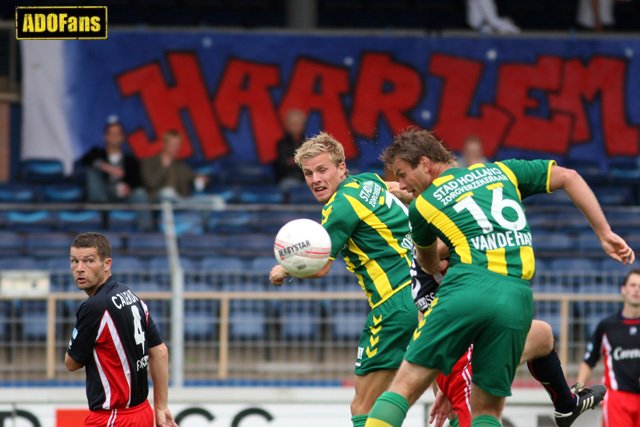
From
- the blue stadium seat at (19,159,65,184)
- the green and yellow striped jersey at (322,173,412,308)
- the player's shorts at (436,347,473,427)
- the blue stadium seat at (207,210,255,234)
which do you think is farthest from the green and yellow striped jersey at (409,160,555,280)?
the blue stadium seat at (19,159,65,184)

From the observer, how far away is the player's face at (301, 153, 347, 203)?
754 centimetres

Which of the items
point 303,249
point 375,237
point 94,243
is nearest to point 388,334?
point 375,237

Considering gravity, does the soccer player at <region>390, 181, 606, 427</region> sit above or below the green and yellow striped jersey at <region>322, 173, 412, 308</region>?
below

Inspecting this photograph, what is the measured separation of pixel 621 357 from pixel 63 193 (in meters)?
7.83

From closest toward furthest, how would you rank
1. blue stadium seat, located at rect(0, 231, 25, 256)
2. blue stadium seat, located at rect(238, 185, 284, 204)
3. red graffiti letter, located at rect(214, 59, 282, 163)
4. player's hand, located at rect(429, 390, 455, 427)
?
1. player's hand, located at rect(429, 390, 455, 427)
2. blue stadium seat, located at rect(0, 231, 25, 256)
3. blue stadium seat, located at rect(238, 185, 284, 204)
4. red graffiti letter, located at rect(214, 59, 282, 163)

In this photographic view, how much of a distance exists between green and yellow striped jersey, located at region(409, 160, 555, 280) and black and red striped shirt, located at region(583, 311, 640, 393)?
13.8ft

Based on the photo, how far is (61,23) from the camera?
8828mm

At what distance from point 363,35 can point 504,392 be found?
11675mm

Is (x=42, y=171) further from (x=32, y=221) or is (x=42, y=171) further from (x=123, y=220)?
(x=123, y=220)

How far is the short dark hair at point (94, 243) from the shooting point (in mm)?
7297

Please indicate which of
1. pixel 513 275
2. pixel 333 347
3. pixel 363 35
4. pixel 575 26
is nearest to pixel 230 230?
pixel 333 347

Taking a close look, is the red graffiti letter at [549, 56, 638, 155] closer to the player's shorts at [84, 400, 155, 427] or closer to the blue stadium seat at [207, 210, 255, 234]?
the blue stadium seat at [207, 210, 255, 234]

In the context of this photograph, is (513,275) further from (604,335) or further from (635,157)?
(635,157)

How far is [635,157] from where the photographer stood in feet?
59.4
